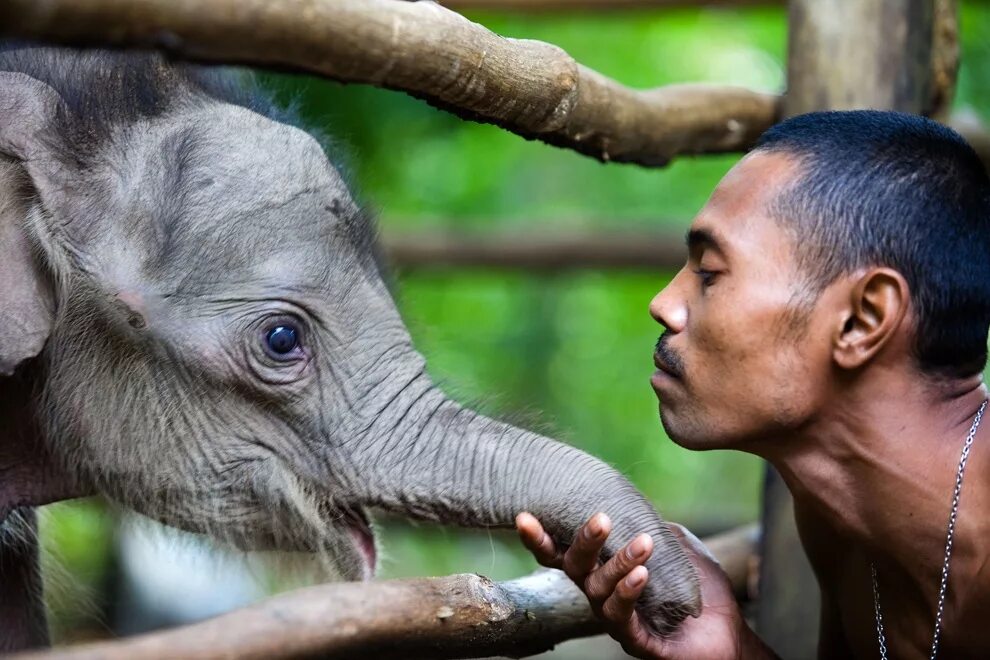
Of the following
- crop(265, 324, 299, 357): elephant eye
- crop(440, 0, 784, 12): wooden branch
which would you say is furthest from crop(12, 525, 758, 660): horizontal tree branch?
crop(440, 0, 784, 12): wooden branch

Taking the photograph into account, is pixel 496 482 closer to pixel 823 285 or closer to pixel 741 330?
pixel 741 330

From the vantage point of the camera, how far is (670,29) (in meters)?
9.02

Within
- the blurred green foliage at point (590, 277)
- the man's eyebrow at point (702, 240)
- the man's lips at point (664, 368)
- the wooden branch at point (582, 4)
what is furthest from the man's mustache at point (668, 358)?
the blurred green foliage at point (590, 277)

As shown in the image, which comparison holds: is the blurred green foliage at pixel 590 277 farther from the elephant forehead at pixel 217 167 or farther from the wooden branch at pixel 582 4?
the elephant forehead at pixel 217 167

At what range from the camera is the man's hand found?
1.96 meters

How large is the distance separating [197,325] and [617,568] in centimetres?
91

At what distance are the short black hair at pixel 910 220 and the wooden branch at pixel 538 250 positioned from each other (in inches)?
128

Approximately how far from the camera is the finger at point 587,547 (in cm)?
196

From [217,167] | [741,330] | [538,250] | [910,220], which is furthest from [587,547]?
[538,250]

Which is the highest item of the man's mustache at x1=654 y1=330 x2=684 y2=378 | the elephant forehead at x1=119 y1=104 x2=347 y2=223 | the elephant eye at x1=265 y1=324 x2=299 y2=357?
the elephant forehead at x1=119 y1=104 x2=347 y2=223

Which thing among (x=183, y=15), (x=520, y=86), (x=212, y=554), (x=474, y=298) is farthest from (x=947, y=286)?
(x=474, y=298)

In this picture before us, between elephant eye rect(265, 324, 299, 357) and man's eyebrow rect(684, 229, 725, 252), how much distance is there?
723 mm

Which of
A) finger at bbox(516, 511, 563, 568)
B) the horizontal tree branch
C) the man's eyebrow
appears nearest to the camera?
the horizontal tree branch

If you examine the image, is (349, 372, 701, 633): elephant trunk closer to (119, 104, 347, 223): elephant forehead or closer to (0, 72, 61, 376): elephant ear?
(119, 104, 347, 223): elephant forehead
